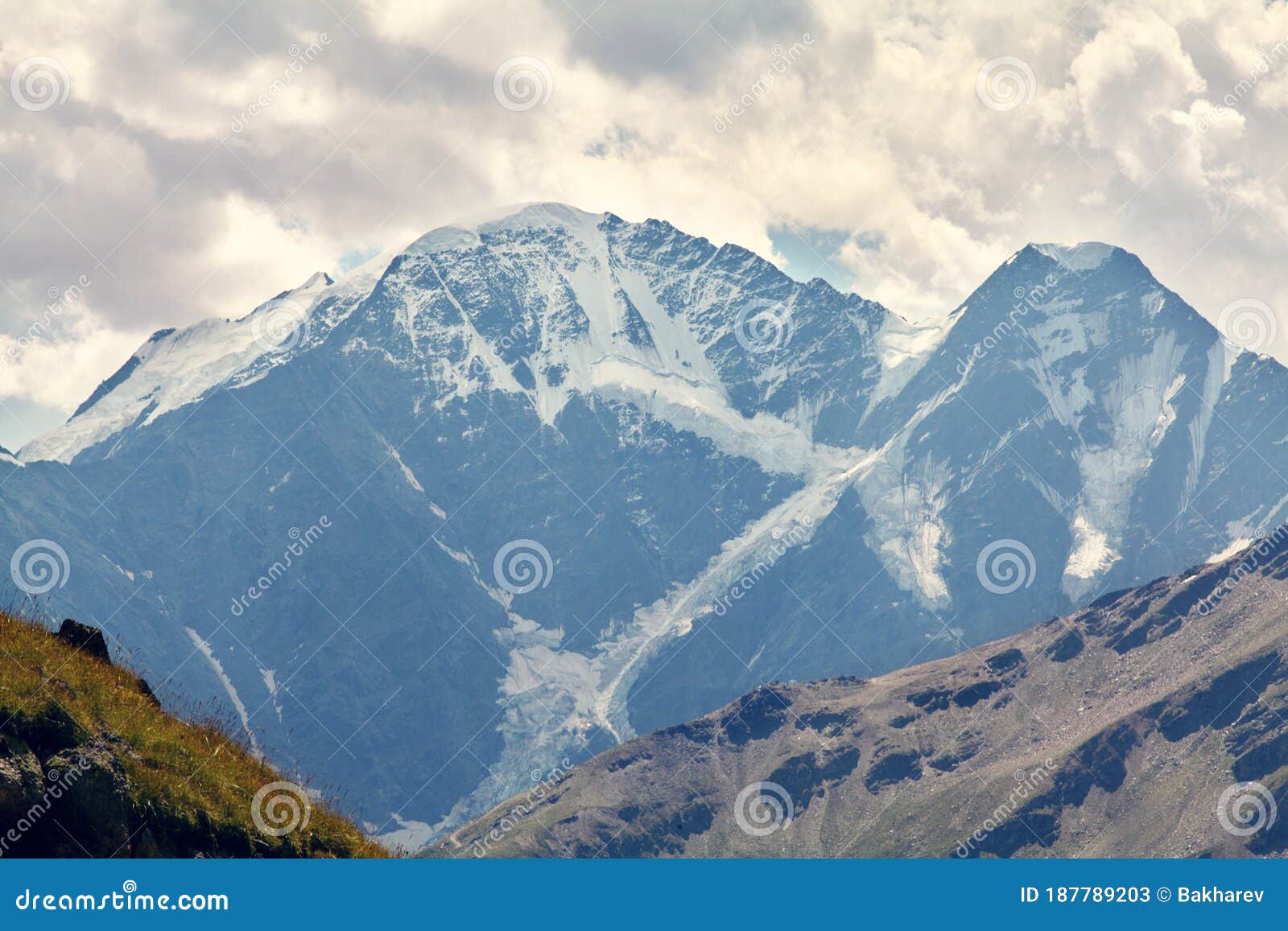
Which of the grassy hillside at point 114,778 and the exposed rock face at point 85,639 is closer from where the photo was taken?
the grassy hillside at point 114,778

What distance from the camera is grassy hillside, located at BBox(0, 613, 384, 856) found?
2067 cm

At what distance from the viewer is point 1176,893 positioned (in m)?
24.2

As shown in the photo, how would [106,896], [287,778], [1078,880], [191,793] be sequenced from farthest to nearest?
[287,778] < [1078,880] < [191,793] < [106,896]

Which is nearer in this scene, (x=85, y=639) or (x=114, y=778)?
(x=114, y=778)

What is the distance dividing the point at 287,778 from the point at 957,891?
12110 millimetres

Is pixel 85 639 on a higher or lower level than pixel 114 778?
higher

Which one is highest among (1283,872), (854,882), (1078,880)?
(1283,872)

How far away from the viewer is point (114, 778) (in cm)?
2141

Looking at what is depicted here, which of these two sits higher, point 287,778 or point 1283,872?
point 1283,872

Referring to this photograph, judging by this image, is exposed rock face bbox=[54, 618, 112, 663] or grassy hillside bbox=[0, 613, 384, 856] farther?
exposed rock face bbox=[54, 618, 112, 663]

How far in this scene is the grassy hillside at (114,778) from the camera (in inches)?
814

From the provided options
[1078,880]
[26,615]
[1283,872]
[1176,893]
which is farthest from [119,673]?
[1283,872]

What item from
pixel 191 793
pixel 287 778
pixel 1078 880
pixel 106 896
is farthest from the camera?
pixel 287 778

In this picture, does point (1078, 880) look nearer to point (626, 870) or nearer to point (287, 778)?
point (626, 870)
